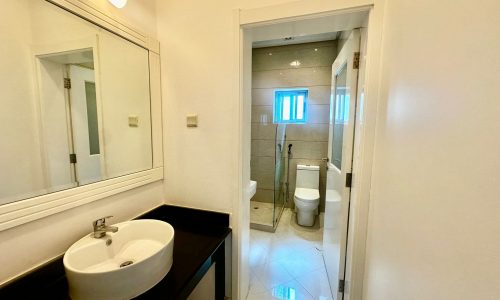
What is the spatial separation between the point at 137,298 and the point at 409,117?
1.33 metres

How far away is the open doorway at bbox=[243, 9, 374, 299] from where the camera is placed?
52.9 inches

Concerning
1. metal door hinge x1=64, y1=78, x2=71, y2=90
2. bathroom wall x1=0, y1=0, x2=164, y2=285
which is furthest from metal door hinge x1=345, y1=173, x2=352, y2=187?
metal door hinge x1=64, y1=78, x2=71, y2=90

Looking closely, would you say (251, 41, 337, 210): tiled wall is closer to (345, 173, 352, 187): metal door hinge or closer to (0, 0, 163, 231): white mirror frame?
(345, 173, 352, 187): metal door hinge

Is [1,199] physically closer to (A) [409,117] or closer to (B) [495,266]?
(B) [495,266]

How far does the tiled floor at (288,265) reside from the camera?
1.73m

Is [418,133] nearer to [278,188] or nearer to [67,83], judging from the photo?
[67,83]

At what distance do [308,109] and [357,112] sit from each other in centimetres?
182

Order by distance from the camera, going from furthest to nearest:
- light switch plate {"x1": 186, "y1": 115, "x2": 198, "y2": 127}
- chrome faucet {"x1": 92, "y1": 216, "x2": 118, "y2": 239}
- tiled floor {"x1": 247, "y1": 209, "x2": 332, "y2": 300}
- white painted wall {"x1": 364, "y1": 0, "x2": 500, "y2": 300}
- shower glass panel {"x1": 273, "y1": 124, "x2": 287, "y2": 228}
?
shower glass panel {"x1": 273, "y1": 124, "x2": 287, "y2": 228}
tiled floor {"x1": 247, "y1": 209, "x2": 332, "y2": 300}
light switch plate {"x1": 186, "y1": 115, "x2": 198, "y2": 127}
chrome faucet {"x1": 92, "y1": 216, "x2": 118, "y2": 239}
white painted wall {"x1": 364, "y1": 0, "x2": 500, "y2": 300}

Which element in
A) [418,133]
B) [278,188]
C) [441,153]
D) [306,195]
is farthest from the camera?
[278,188]

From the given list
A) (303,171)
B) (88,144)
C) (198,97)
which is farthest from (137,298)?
(303,171)

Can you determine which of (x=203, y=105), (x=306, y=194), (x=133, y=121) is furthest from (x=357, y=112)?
(x=306, y=194)

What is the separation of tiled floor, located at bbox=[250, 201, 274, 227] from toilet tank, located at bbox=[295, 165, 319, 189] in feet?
2.00

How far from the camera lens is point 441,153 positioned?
1.93ft

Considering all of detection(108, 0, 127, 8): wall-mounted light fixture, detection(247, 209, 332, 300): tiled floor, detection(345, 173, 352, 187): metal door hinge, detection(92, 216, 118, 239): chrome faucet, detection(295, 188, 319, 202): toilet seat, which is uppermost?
detection(108, 0, 127, 8): wall-mounted light fixture
